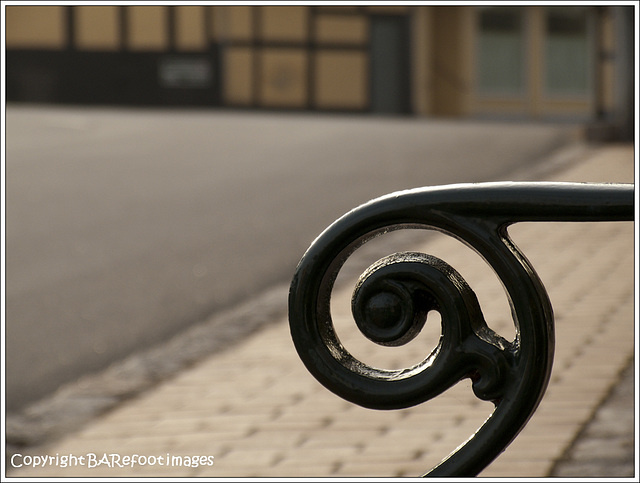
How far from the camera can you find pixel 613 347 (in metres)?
4.32

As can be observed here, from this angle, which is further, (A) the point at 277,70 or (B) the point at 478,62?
(B) the point at 478,62

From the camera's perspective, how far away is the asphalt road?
17.9ft

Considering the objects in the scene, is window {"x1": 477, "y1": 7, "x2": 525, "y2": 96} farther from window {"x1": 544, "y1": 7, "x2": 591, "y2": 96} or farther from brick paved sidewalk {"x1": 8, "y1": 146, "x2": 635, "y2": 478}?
brick paved sidewalk {"x1": 8, "y1": 146, "x2": 635, "y2": 478}

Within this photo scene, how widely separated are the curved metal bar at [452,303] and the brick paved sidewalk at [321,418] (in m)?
2.08

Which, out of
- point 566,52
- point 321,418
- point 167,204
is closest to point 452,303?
point 321,418

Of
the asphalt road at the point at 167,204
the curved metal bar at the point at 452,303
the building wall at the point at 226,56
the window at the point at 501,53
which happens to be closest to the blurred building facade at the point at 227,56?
the building wall at the point at 226,56

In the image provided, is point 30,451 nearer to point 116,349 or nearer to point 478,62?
point 116,349

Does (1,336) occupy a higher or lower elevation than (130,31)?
lower

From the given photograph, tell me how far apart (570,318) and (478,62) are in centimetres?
2083

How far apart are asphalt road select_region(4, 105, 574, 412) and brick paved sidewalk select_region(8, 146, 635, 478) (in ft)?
2.14

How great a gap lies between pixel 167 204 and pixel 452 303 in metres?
8.49

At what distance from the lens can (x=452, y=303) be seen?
3.03 ft

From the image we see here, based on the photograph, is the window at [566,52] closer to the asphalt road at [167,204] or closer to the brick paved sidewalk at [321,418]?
the asphalt road at [167,204]

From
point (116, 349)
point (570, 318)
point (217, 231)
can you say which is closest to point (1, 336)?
point (116, 349)
